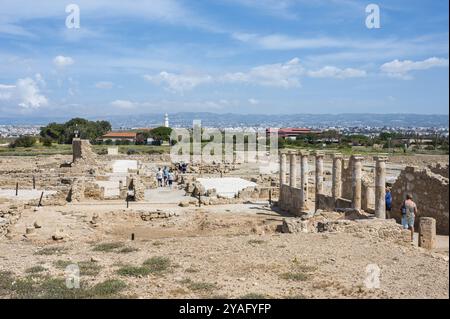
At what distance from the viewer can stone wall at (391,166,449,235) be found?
576 inches

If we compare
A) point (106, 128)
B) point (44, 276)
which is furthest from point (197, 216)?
point (106, 128)

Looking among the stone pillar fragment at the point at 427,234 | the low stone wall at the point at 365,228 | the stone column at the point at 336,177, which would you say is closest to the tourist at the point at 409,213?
the low stone wall at the point at 365,228

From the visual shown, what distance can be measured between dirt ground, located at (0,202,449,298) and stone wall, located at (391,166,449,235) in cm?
375

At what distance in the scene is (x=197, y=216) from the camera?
18.5 m

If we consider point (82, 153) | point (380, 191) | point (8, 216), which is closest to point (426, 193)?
point (380, 191)

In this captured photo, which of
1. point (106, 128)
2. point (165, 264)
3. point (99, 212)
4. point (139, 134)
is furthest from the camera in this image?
point (106, 128)

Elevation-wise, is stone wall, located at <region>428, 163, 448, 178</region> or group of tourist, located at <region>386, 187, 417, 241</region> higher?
stone wall, located at <region>428, 163, 448, 178</region>

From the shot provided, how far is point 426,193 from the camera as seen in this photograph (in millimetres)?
15398

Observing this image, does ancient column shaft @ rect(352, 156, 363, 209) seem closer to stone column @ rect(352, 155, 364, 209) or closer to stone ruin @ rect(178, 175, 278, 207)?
stone column @ rect(352, 155, 364, 209)

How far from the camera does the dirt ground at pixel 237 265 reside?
8.21 m

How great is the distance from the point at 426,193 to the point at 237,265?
8.12 metres

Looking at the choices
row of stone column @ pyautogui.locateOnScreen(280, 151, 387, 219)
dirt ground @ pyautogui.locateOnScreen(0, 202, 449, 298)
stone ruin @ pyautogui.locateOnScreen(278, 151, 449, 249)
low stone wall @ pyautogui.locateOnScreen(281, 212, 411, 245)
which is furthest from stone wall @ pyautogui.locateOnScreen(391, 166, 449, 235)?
dirt ground @ pyautogui.locateOnScreen(0, 202, 449, 298)

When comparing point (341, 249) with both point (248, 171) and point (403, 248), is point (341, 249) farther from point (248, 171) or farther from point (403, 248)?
point (248, 171)
